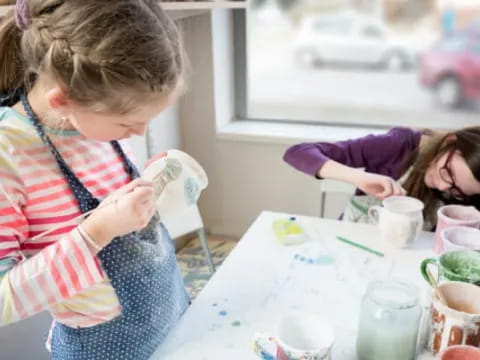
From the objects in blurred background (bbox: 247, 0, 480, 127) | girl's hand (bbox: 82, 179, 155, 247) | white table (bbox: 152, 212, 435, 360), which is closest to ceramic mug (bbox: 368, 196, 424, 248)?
white table (bbox: 152, 212, 435, 360)

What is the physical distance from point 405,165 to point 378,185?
24 centimetres

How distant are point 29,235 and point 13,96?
0.21 meters

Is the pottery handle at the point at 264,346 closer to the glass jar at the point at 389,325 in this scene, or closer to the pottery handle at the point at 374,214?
the glass jar at the point at 389,325

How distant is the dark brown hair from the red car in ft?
2.76

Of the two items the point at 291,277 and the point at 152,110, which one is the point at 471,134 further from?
the point at 152,110

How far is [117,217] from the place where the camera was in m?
0.71

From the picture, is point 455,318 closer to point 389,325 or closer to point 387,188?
point 389,325

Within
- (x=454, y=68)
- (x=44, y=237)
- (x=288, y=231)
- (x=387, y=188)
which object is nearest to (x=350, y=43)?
(x=454, y=68)

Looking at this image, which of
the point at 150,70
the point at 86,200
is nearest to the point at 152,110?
the point at 150,70

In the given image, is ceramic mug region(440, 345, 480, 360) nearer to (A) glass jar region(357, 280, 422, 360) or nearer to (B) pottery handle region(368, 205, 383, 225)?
(A) glass jar region(357, 280, 422, 360)

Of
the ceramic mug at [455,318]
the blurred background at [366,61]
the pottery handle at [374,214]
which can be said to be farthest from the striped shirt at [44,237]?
the blurred background at [366,61]

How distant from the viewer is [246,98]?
223 centimetres

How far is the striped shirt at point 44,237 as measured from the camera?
68cm

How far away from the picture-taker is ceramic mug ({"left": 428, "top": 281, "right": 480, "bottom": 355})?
0.69 meters
